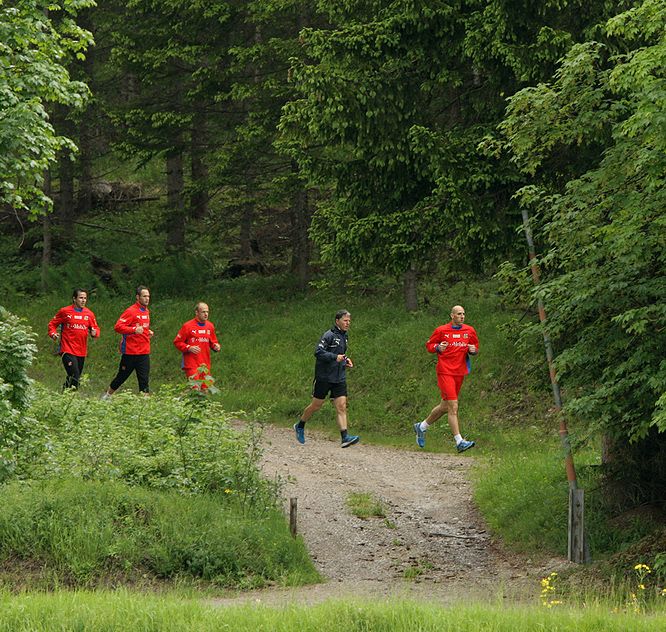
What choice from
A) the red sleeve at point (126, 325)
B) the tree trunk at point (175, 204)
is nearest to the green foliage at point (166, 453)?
the red sleeve at point (126, 325)

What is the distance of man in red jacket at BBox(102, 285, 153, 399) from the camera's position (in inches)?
705

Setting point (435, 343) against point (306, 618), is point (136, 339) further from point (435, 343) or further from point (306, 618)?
point (306, 618)

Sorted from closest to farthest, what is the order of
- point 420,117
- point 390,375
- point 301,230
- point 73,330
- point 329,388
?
point 420,117, point 329,388, point 73,330, point 390,375, point 301,230

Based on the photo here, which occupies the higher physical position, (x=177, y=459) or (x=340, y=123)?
(x=340, y=123)

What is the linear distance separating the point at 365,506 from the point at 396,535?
0.96 metres

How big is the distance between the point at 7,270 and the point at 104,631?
22.4m

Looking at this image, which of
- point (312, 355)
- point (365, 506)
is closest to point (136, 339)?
point (312, 355)

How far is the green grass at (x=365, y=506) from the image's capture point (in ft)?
43.7

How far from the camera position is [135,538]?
10484 mm

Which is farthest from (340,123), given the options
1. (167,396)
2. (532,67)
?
(167,396)

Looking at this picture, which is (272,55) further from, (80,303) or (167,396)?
(167,396)

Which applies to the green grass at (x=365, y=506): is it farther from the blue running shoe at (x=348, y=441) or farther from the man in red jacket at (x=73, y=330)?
the man in red jacket at (x=73, y=330)

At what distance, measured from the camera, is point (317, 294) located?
26.7 m

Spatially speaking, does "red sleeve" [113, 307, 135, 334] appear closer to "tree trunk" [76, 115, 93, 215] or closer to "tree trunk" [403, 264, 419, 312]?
"tree trunk" [403, 264, 419, 312]
